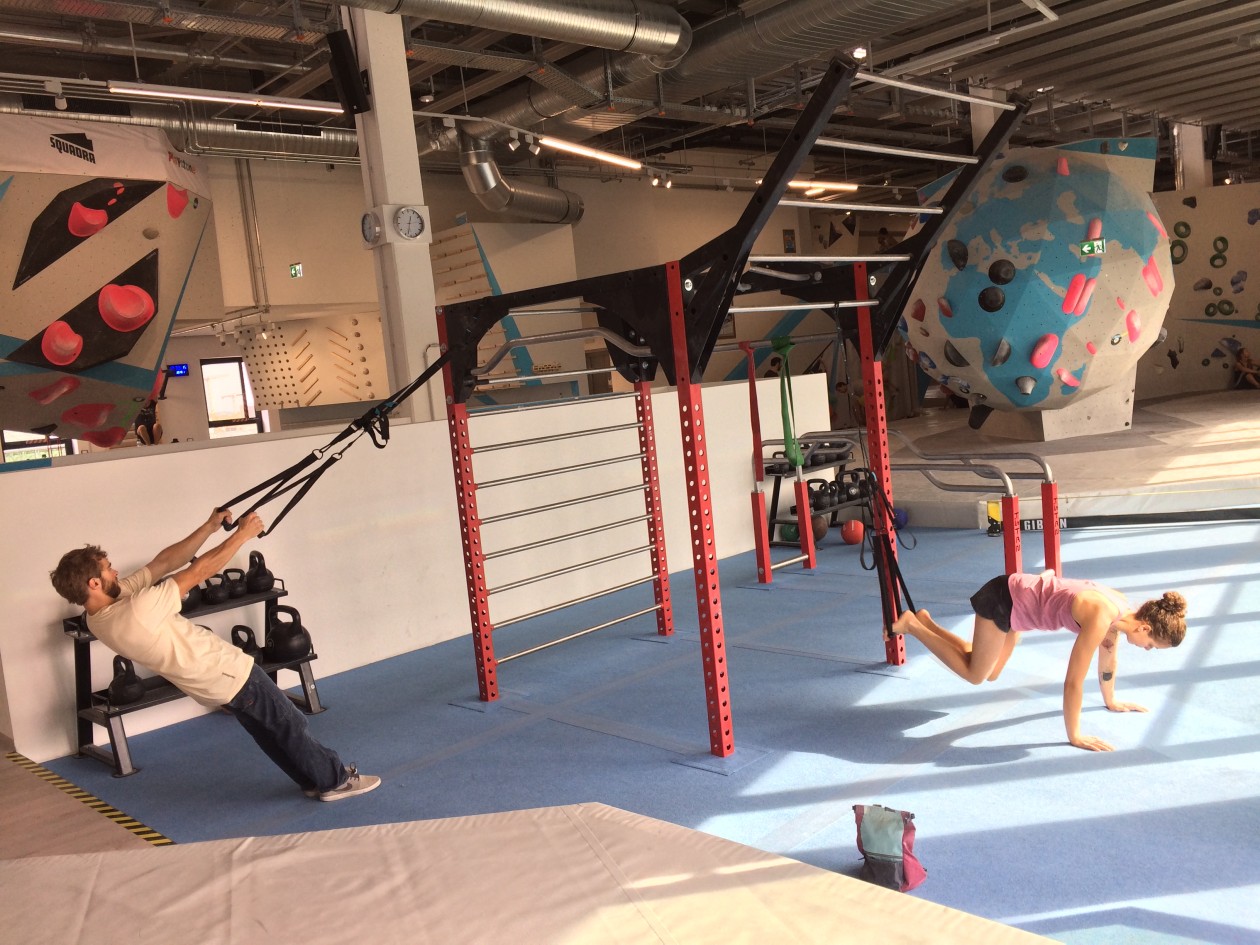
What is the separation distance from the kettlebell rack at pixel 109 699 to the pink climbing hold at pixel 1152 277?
8.60m

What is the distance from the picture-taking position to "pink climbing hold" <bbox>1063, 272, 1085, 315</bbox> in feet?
30.3

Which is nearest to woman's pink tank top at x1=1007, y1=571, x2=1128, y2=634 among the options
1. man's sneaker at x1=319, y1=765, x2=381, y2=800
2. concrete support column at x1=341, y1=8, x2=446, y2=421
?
man's sneaker at x1=319, y1=765, x2=381, y2=800

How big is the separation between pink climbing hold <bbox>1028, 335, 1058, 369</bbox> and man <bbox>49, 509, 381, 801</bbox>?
7736 millimetres

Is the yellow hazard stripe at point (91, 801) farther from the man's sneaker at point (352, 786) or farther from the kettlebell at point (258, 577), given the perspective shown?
the kettlebell at point (258, 577)

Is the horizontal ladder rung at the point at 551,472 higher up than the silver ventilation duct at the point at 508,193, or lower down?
lower down

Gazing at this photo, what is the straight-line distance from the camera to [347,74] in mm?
5863

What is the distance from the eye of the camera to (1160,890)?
8.05ft

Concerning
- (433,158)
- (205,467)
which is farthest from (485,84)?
(205,467)

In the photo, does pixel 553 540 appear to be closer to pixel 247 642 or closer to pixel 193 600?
pixel 247 642

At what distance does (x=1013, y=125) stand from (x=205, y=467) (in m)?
4.14

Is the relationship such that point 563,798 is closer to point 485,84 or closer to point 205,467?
point 205,467

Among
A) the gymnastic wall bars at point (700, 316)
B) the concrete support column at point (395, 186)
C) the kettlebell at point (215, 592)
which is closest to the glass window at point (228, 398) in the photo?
the concrete support column at point (395, 186)

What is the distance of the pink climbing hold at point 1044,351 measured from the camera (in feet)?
30.6

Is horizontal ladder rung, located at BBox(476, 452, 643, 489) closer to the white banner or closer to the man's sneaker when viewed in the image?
the man's sneaker
